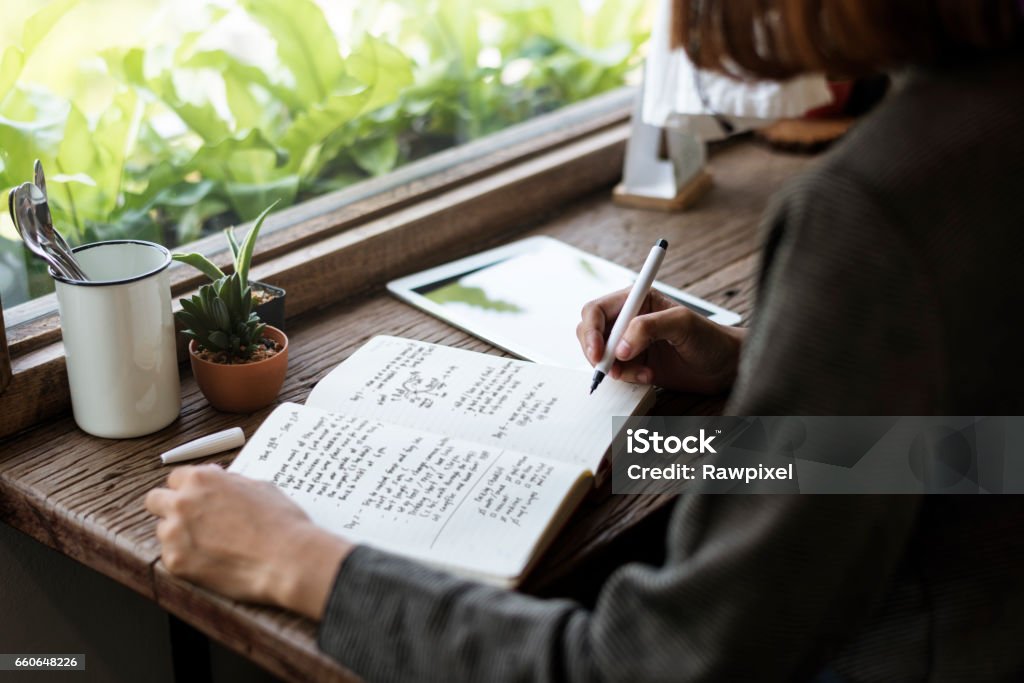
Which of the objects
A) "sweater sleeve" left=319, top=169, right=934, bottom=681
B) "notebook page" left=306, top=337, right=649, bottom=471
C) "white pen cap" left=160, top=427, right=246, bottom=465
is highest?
"sweater sleeve" left=319, top=169, right=934, bottom=681

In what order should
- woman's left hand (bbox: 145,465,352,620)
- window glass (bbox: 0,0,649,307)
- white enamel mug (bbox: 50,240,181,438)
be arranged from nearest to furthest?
woman's left hand (bbox: 145,465,352,620)
white enamel mug (bbox: 50,240,181,438)
window glass (bbox: 0,0,649,307)

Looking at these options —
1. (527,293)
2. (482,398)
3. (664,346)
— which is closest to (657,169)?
(527,293)

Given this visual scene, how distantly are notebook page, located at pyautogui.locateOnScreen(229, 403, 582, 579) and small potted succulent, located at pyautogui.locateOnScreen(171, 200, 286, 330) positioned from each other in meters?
0.16

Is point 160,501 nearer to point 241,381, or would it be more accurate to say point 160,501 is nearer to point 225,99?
point 241,381

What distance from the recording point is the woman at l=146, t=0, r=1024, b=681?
55 cm

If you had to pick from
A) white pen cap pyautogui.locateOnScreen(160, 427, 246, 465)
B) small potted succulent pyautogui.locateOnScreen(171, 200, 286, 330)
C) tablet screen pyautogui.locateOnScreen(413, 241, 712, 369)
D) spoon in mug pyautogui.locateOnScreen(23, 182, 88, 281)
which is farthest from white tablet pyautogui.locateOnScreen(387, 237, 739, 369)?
spoon in mug pyautogui.locateOnScreen(23, 182, 88, 281)

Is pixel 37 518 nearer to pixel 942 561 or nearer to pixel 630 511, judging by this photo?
pixel 630 511

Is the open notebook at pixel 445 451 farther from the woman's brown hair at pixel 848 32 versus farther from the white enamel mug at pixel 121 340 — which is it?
the woman's brown hair at pixel 848 32

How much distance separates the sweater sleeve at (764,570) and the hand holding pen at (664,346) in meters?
0.35

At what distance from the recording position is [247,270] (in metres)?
0.99

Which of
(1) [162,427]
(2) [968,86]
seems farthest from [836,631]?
(1) [162,427]

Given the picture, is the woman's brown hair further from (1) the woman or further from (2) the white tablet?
(2) the white tablet

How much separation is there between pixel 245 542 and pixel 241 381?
0.26 m

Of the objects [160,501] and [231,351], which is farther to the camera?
[231,351]
